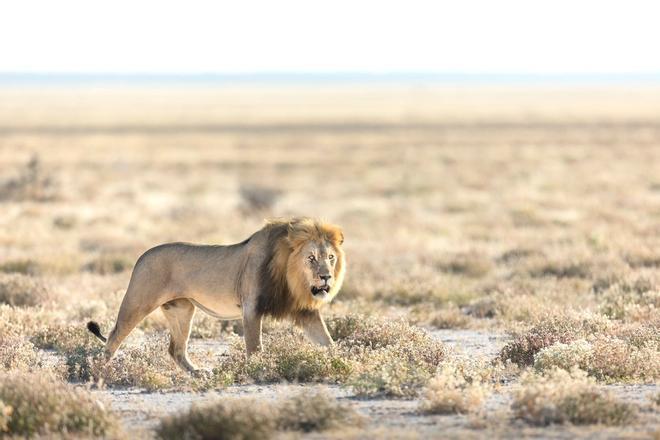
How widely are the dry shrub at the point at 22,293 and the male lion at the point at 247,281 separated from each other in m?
4.88

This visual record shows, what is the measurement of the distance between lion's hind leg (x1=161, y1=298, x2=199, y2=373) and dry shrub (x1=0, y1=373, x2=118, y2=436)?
2.62 metres

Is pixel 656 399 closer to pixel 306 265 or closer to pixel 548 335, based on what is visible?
pixel 548 335

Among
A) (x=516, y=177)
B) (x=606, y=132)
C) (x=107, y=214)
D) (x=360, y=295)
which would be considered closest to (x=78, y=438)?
(x=360, y=295)

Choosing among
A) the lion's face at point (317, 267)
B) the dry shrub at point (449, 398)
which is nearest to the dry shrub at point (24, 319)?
→ the lion's face at point (317, 267)

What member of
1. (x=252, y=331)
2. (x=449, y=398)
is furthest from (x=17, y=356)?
(x=449, y=398)

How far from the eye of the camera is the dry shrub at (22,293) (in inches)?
597

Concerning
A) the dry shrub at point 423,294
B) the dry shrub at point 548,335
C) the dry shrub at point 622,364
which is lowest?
the dry shrub at point 423,294

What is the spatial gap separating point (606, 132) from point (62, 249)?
62.0 metres

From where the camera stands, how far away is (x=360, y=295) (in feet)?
54.5

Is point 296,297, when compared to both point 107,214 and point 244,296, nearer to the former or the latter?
point 244,296

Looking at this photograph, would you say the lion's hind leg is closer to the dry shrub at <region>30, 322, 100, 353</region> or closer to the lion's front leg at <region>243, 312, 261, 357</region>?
the lion's front leg at <region>243, 312, 261, 357</region>

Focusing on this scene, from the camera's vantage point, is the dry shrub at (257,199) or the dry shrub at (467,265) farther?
the dry shrub at (257,199)

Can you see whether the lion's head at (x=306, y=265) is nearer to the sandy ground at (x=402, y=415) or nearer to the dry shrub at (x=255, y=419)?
the sandy ground at (x=402, y=415)

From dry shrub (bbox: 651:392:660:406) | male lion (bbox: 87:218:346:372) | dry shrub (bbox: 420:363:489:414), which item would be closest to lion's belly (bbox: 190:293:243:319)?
male lion (bbox: 87:218:346:372)
